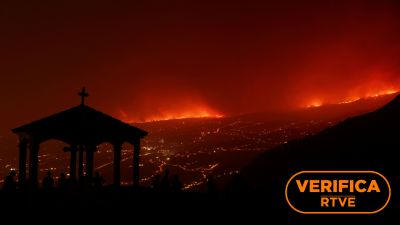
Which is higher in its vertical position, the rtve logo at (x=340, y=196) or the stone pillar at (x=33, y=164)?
the stone pillar at (x=33, y=164)

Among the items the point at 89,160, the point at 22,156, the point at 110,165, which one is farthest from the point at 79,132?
the point at 110,165

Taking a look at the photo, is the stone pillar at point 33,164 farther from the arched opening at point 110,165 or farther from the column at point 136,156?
the arched opening at point 110,165

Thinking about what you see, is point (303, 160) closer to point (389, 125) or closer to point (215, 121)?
point (389, 125)

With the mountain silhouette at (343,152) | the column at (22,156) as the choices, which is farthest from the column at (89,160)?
the mountain silhouette at (343,152)

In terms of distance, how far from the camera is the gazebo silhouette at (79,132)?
20.6m

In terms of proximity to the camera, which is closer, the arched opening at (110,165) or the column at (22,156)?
Result: the column at (22,156)

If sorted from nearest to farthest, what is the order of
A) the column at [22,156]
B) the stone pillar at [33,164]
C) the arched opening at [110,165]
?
the stone pillar at [33,164] → the column at [22,156] → the arched opening at [110,165]

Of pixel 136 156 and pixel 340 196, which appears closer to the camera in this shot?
pixel 340 196

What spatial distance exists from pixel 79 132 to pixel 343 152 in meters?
22.3

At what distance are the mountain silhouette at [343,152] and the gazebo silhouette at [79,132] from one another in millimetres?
9279

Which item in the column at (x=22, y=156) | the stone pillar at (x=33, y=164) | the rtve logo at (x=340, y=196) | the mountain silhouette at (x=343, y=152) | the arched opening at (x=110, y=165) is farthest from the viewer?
the arched opening at (x=110, y=165)

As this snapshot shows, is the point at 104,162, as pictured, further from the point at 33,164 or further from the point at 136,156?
the point at 33,164

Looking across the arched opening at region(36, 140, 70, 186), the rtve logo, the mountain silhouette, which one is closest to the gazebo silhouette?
the rtve logo

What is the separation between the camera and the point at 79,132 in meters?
21.1
